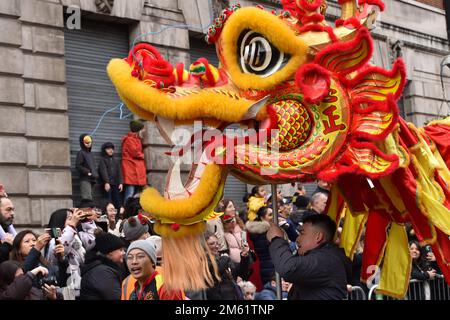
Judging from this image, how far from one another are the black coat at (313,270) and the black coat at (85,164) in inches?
255

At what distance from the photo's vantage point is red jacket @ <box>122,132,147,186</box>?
1209 cm

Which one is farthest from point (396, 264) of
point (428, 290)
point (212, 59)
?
point (212, 59)

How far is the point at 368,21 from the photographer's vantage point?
4828mm

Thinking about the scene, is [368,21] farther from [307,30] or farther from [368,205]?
[368,205]

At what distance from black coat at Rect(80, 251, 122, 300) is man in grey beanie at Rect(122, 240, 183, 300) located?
2.42 ft

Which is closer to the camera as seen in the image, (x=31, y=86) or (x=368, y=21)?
(x=368, y=21)

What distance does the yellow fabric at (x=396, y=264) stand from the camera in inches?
213

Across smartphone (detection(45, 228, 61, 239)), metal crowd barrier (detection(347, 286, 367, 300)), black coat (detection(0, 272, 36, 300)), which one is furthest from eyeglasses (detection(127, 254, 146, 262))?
metal crowd barrier (detection(347, 286, 367, 300))

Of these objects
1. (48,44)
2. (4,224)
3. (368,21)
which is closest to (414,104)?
(48,44)

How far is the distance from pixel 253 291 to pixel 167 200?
3844 millimetres

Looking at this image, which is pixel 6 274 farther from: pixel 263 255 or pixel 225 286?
pixel 263 255

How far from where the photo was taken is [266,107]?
14.9 ft

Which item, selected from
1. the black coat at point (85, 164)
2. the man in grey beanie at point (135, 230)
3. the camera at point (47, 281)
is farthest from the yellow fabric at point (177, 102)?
the black coat at point (85, 164)

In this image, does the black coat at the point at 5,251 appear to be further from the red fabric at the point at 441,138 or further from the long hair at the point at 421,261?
the long hair at the point at 421,261
